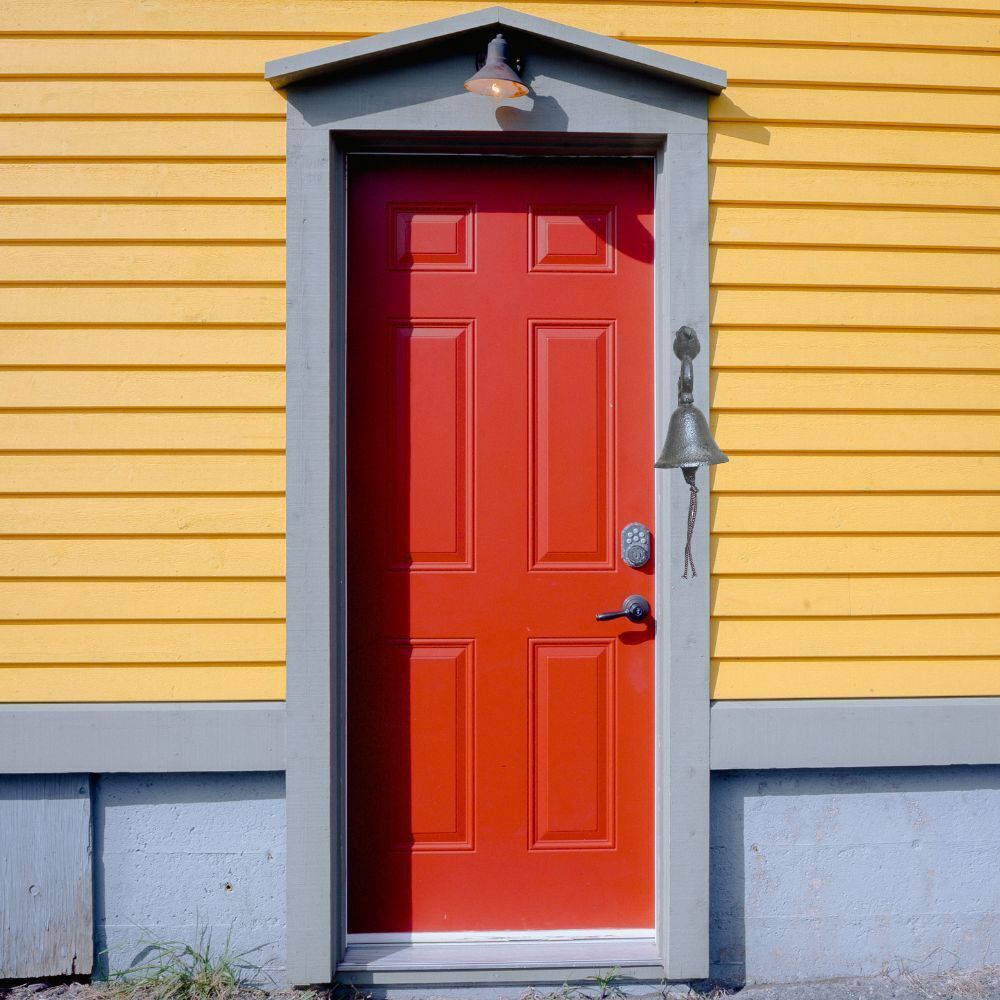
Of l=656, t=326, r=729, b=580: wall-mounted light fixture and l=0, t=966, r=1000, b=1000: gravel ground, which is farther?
l=0, t=966, r=1000, b=1000: gravel ground

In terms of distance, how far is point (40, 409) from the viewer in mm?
3086

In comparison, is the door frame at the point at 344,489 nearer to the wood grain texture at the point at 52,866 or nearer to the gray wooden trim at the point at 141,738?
the gray wooden trim at the point at 141,738

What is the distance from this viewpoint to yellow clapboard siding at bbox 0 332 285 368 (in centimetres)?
308

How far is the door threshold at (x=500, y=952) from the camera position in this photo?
10.2 ft

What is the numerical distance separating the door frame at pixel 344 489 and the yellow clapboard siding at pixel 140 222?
0.13 m

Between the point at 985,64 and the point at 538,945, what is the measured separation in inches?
→ 138

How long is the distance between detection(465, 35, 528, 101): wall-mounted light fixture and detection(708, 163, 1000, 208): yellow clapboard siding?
75cm

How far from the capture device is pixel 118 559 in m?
3.08

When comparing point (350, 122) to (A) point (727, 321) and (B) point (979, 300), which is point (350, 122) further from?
(B) point (979, 300)

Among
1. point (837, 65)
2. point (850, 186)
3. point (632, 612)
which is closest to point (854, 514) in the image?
point (632, 612)

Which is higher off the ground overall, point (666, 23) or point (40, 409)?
point (666, 23)

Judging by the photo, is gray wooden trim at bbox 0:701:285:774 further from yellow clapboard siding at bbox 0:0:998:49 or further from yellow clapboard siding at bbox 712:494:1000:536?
yellow clapboard siding at bbox 0:0:998:49

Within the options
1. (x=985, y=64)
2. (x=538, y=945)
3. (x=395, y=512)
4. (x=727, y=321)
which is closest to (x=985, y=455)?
(x=727, y=321)

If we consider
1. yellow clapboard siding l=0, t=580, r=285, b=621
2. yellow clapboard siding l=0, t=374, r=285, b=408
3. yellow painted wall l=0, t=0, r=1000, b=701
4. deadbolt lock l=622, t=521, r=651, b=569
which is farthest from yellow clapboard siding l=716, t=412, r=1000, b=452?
yellow clapboard siding l=0, t=580, r=285, b=621
